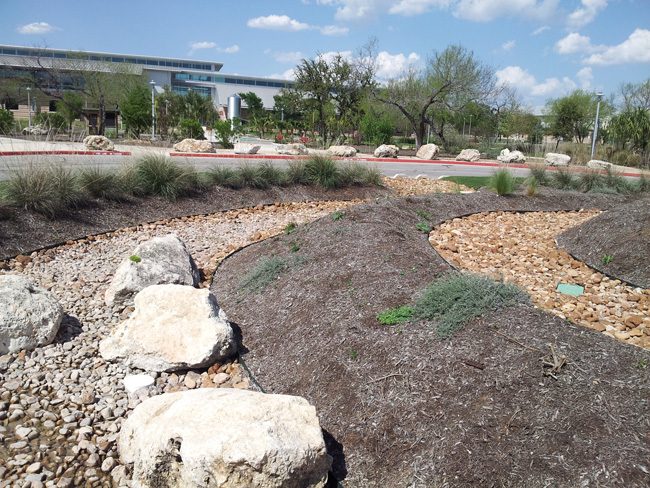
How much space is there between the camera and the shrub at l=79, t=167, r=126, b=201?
27.3 feet

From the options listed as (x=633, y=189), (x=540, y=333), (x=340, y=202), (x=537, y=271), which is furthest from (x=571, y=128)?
(x=540, y=333)

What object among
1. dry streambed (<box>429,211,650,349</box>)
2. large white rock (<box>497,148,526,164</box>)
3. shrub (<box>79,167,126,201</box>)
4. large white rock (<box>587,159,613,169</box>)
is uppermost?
large white rock (<box>497,148,526,164</box>)

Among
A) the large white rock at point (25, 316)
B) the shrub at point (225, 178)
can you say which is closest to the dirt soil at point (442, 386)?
the large white rock at point (25, 316)

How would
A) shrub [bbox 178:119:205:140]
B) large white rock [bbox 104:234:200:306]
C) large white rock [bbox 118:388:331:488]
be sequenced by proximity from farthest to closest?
shrub [bbox 178:119:205:140] → large white rock [bbox 104:234:200:306] → large white rock [bbox 118:388:331:488]

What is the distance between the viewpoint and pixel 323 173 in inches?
440

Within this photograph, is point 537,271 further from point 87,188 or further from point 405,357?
point 87,188

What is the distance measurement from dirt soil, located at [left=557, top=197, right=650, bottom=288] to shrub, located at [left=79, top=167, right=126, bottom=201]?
272 inches

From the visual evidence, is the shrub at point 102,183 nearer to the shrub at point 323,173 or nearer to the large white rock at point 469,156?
the shrub at point 323,173

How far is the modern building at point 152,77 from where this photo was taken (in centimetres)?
4528

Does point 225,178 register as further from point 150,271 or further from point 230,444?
point 230,444

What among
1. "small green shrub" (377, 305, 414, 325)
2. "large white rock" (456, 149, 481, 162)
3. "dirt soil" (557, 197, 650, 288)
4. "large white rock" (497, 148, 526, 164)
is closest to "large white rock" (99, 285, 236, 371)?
"small green shrub" (377, 305, 414, 325)

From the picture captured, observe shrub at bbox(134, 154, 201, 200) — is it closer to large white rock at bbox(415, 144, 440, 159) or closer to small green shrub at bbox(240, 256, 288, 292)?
small green shrub at bbox(240, 256, 288, 292)

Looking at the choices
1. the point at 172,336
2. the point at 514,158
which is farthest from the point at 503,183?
the point at 514,158

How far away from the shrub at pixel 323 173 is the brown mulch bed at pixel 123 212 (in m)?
0.19
